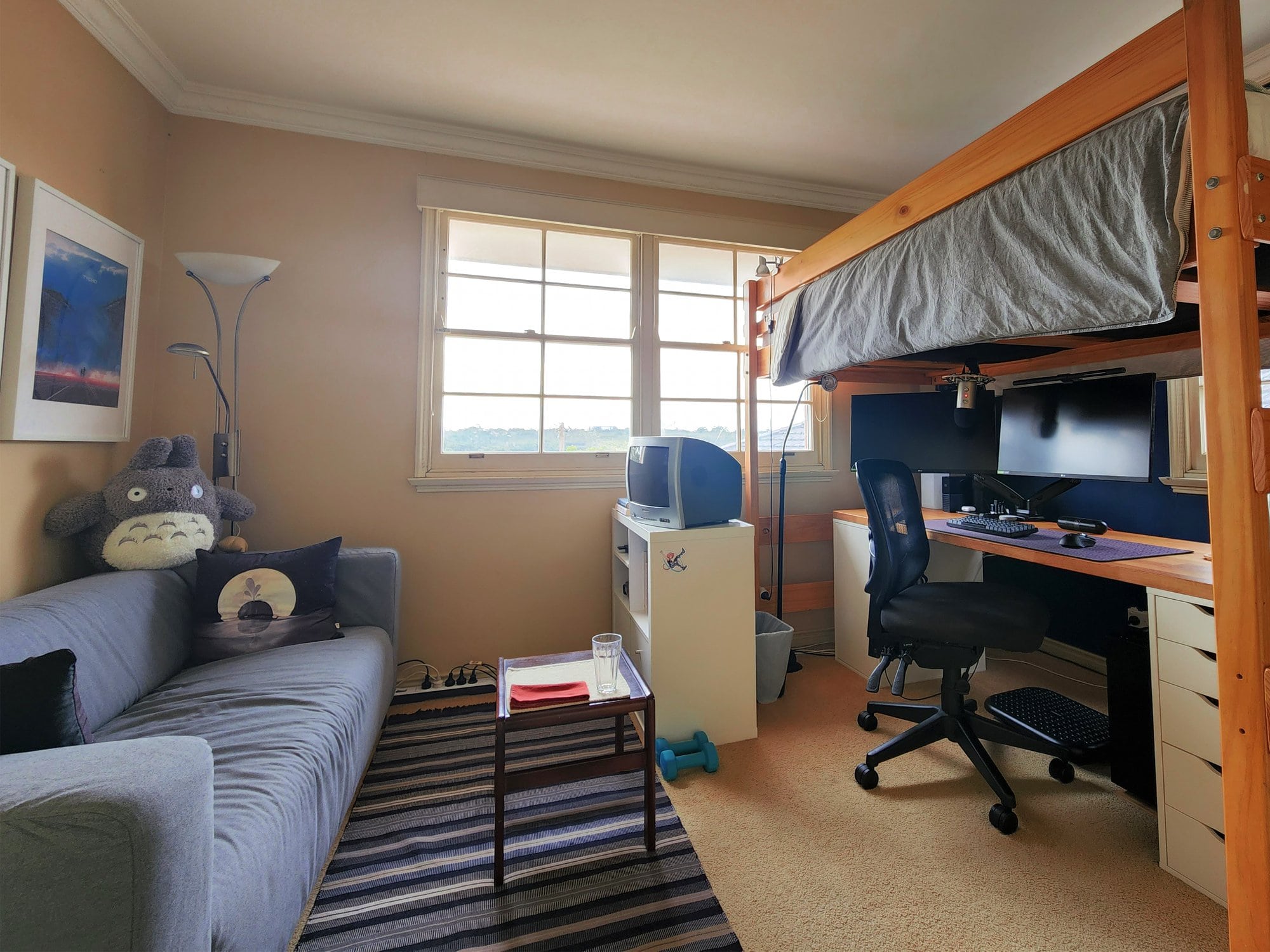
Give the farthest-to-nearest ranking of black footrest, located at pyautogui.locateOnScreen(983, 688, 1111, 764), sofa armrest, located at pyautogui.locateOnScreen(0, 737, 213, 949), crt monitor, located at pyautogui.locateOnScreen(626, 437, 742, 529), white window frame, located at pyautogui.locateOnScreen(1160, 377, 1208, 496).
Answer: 1. white window frame, located at pyautogui.locateOnScreen(1160, 377, 1208, 496)
2. crt monitor, located at pyautogui.locateOnScreen(626, 437, 742, 529)
3. black footrest, located at pyautogui.locateOnScreen(983, 688, 1111, 764)
4. sofa armrest, located at pyautogui.locateOnScreen(0, 737, 213, 949)

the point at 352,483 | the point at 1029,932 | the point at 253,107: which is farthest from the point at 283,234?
the point at 1029,932

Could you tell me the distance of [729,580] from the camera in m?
1.94

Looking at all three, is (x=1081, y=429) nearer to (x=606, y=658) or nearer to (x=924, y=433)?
(x=924, y=433)

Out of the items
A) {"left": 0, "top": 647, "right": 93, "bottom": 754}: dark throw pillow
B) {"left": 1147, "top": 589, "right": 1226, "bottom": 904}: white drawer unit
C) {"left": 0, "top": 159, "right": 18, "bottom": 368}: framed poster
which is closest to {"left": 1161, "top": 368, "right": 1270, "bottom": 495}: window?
{"left": 1147, "top": 589, "right": 1226, "bottom": 904}: white drawer unit

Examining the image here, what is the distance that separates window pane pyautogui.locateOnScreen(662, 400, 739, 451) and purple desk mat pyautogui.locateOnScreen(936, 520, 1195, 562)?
1186mm

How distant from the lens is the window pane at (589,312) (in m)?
2.57

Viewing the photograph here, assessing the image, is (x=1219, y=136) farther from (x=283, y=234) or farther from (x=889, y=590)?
(x=283, y=234)

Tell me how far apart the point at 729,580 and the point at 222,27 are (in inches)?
106

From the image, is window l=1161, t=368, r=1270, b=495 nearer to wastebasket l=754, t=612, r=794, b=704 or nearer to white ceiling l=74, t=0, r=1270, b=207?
white ceiling l=74, t=0, r=1270, b=207

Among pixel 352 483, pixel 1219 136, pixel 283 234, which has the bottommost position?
pixel 352 483

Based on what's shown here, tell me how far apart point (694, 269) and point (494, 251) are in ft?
3.51

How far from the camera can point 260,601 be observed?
1722 millimetres

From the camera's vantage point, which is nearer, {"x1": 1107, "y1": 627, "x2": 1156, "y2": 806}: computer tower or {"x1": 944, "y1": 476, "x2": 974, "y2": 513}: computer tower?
{"x1": 1107, "y1": 627, "x2": 1156, "y2": 806}: computer tower

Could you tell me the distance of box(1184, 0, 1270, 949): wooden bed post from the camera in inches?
Result: 31.6
